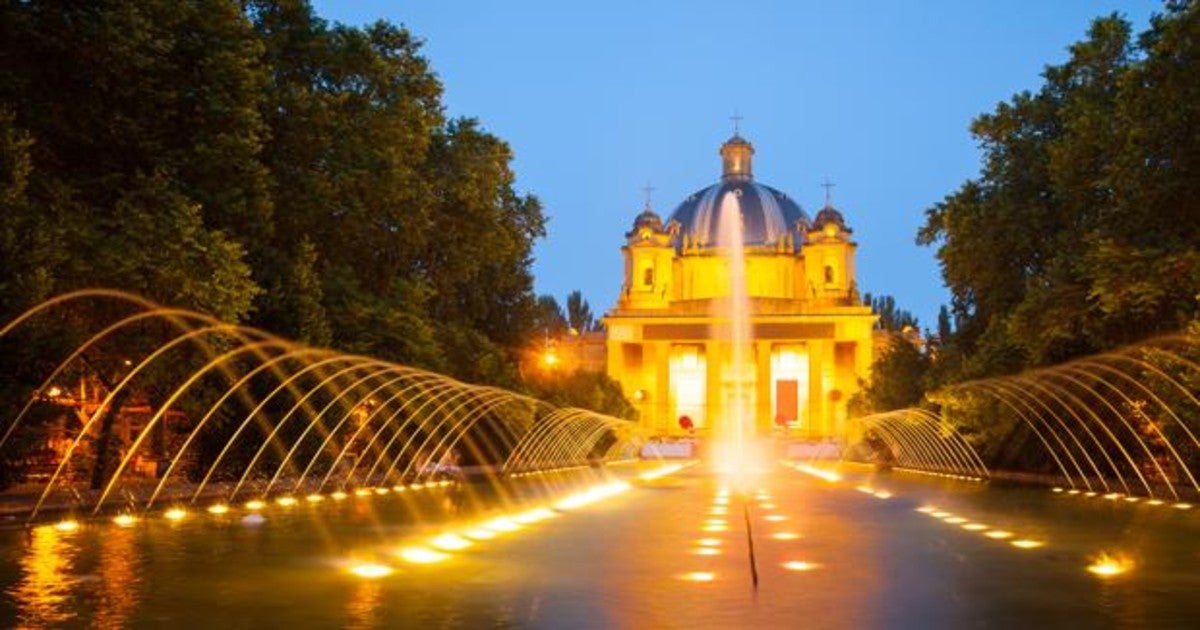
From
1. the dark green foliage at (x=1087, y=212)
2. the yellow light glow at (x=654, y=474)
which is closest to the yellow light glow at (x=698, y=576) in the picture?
the dark green foliage at (x=1087, y=212)

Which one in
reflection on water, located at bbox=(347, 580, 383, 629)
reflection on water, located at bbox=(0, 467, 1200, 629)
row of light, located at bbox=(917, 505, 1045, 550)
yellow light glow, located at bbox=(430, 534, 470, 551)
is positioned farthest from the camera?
row of light, located at bbox=(917, 505, 1045, 550)

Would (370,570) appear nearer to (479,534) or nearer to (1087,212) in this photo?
(479,534)

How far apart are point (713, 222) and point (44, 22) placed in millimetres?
146439

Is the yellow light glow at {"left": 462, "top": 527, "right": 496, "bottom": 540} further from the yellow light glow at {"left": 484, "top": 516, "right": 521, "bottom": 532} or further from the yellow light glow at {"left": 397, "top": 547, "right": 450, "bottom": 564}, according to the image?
the yellow light glow at {"left": 397, "top": 547, "right": 450, "bottom": 564}

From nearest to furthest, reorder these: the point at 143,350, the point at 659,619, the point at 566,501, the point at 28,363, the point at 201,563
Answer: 1. the point at 659,619
2. the point at 201,563
3. the point at 28,363
4. the point at 143,350
5. the point at 566,501

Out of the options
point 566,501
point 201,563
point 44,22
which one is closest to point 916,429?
point 566,501

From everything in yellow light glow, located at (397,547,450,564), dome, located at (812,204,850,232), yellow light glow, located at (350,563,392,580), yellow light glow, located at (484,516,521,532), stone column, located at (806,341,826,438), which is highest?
dome, located at (812,204,850,232)

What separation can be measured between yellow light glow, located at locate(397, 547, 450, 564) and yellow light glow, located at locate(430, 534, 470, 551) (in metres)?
0.35

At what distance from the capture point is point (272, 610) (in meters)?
12.0

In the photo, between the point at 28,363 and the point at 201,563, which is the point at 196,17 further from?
the point at 201,563

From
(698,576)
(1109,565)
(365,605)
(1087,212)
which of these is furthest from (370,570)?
(1087,212)

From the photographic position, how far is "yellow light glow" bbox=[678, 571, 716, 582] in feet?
48.0

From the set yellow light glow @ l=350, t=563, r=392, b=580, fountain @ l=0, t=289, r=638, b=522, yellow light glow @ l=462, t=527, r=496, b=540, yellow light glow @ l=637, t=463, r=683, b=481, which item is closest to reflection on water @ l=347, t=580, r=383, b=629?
yellow light glow @ l=350, t=563, r=392, b=580

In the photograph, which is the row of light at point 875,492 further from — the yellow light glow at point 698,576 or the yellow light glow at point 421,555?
the yellow light glow at point 698,576
